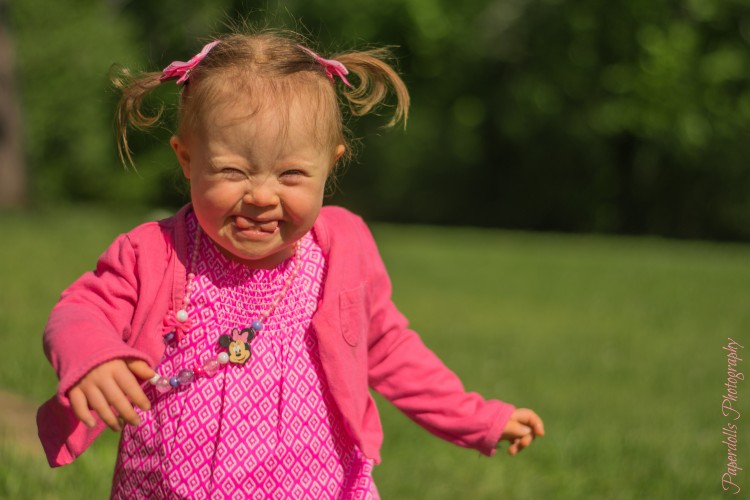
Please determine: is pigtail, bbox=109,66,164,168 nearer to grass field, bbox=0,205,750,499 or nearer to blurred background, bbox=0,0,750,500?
grass field, bbox=0,205,750,499

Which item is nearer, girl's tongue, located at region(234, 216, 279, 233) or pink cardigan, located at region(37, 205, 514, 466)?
pink cardigan, located at region(37, 205, 514, 466)

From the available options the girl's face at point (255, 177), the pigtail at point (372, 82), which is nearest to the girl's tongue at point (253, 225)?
the girl's face at point (255, 177)

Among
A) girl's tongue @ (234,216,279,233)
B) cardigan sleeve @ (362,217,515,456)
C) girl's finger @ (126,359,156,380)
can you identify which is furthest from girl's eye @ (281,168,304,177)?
girl's finger @ (126,359,156,380)

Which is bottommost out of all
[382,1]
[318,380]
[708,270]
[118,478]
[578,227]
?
[578,227]

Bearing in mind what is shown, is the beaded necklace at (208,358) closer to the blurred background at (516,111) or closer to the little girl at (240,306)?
the little girl at (240,306)

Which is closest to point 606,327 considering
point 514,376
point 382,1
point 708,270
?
point 514,376

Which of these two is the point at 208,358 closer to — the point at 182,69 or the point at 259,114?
the point at 259,114

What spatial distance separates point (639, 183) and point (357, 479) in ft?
82.3

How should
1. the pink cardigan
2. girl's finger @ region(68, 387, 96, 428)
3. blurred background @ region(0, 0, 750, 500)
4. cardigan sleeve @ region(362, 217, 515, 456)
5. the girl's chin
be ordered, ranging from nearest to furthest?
girl's finger @ region(68, 387, 96, 428) → the pink cardigan → the girl's chin → cardigan sleeve @ region(362, 217, 515, 456) → blurred background @ region(0, 0, 750, 500)

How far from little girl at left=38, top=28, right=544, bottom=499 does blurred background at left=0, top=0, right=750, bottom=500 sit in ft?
10.7

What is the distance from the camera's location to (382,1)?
3027cm

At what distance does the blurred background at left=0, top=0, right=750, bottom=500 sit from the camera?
7469 millimetres

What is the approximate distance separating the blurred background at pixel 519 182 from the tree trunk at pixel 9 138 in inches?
1.8

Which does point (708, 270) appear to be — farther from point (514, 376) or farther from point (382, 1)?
point (382, 1)
